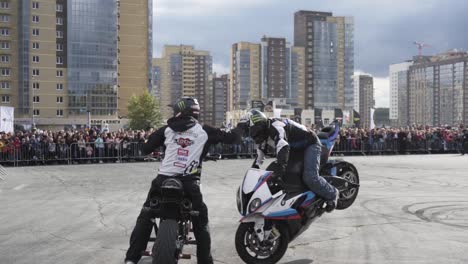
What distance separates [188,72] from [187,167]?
593ft

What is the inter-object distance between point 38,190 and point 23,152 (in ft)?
36.0

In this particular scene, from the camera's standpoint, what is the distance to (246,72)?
158 m

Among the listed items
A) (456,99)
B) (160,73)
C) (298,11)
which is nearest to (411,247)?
(456,99)

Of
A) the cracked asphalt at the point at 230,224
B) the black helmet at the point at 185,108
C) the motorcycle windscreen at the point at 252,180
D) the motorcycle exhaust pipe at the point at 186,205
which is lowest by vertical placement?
the cracked asphalt at the point at 230,224

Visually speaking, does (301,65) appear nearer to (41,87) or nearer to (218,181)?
(41,87)

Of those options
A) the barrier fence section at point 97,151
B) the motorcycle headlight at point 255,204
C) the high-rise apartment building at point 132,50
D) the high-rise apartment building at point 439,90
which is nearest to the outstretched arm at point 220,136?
the motorcycle headlight at point 255,204

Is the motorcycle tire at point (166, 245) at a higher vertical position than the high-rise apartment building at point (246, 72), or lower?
lower

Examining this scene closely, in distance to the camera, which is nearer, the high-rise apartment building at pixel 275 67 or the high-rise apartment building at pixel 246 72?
the high-rise apartment building at pixel 246 72

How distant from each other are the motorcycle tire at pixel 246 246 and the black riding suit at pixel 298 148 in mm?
715

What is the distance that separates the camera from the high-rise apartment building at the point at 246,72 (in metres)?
157

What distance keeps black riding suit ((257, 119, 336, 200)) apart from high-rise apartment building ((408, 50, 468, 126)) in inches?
5076

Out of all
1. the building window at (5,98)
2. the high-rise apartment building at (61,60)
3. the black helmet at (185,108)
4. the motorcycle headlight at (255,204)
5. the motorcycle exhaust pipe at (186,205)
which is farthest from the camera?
the building window at (5,98)

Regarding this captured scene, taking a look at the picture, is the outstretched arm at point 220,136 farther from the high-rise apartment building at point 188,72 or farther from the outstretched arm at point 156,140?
the high-rise apartment building at point 188,72

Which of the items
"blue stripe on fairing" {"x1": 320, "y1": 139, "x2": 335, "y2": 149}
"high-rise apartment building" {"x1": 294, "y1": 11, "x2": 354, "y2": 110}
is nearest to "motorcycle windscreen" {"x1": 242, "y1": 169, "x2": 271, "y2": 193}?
"blue stripe on fairing" {"x1": 320, "y1": 139, "x2": 335, "y2": 149}
